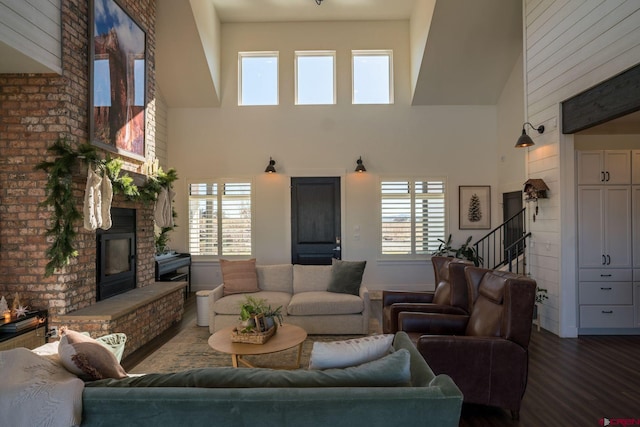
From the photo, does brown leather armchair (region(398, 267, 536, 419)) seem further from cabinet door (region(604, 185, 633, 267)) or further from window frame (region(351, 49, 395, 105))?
window frame (region(351, 49, 395, 105))

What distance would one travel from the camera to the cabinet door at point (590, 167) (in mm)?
4500

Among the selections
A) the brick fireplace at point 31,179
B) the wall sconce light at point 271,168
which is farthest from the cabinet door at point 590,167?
the brick fireplace at point 31,179

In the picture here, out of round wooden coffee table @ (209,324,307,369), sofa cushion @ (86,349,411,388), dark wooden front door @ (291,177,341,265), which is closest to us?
sofa cushion @ (86,349,411,388)

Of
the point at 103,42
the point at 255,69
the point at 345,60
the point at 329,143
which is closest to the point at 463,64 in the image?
the point at 345,60

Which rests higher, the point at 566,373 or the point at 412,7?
the point at 412,7

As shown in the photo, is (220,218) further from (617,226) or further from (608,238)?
(617,226)

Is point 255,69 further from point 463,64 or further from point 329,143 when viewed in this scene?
point 463,64

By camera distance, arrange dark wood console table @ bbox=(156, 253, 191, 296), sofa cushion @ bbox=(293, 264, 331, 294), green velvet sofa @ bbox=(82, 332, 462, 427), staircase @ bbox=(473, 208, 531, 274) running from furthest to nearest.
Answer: staircase @ bbox=(473, 208, 531, 274), dark wood console table @ bbox=(156, 253, 191, 296), sofa cushion @ bbox=(293, 264, 331, 294), green velvet sofa @ bbox=(82, 332, 462, 427)

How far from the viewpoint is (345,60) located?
730 centimetres

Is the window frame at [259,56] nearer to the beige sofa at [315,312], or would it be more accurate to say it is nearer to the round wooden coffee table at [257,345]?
the beige sofa at [315,312]

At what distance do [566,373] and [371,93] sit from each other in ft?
19.0

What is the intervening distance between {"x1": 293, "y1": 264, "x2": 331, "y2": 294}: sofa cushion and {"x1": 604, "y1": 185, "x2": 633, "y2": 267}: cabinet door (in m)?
3.59

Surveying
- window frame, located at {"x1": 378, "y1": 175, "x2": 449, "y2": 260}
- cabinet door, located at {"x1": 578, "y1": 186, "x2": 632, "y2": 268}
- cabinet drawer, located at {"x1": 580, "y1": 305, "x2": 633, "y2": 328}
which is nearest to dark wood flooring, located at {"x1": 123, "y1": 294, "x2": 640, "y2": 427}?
cabinet drawer, located at {"x1": 580, "y1": 305, "x2": 633, "y2": 328}

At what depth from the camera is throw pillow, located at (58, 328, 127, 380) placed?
169 centimetres
